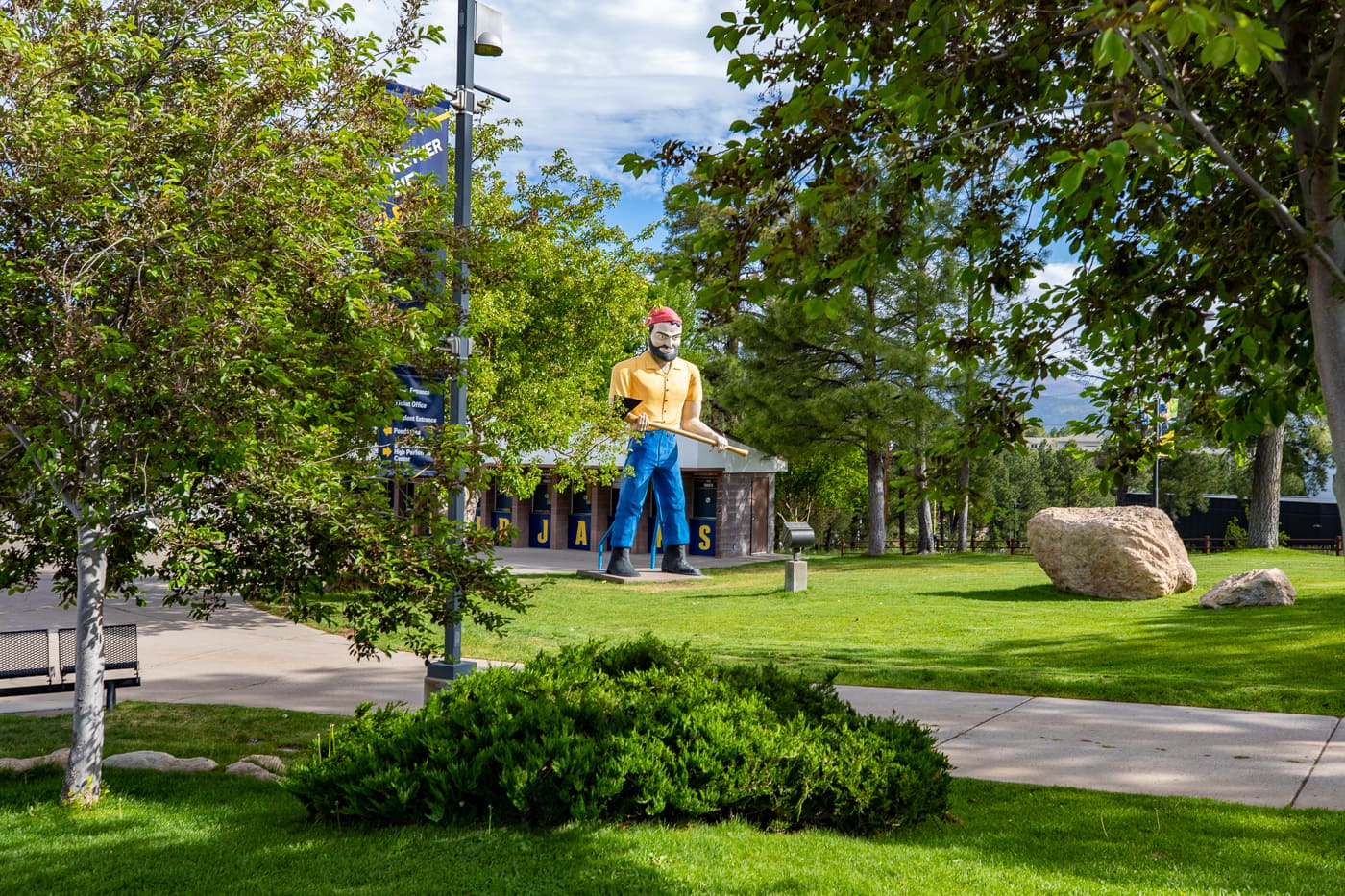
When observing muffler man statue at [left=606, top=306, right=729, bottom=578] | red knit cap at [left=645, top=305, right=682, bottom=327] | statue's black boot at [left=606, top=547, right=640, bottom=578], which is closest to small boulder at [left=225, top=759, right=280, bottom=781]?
statue's black boot at [left=606, top=547, right=640, bottom=578]

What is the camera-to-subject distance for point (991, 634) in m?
13.6

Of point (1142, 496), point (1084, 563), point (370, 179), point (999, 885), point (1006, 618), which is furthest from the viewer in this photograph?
point (1142, 496)

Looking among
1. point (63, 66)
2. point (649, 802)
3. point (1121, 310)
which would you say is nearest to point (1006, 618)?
point (1121, 310)

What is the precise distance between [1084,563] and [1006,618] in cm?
301

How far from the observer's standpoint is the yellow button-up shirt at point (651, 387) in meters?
22.6

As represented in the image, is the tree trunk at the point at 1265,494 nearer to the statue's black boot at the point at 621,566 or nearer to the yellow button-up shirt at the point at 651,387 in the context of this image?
the yellow button-up shirt at the point at 651,387

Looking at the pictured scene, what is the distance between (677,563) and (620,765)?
59.5ft

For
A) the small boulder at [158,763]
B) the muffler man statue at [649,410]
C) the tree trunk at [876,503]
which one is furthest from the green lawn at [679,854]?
→ the tree trunk at [876,503]

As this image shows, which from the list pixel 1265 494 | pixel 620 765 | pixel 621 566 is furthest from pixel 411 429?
pixel 1265 494

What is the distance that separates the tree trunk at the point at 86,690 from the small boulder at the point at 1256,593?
14.5 m

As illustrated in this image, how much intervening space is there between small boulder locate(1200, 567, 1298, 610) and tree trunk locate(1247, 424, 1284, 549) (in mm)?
17240

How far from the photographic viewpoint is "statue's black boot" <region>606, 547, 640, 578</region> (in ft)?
72.8

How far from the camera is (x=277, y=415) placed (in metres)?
5.44

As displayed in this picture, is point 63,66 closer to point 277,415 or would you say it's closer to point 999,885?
point 277,415
